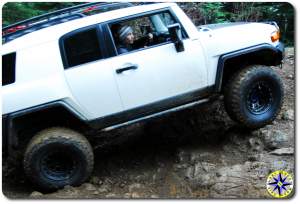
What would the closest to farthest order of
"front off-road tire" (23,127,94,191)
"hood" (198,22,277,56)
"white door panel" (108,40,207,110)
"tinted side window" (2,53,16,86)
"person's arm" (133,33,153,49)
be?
1. "tinted side window" (2,53,16,86)
2. "front off-road tire" (23,127,94,191)
3. "white door panel" (108,40,207,110)
4. "person's arm" (133,33,153,49)
5. "hood" (198,22,277,56)

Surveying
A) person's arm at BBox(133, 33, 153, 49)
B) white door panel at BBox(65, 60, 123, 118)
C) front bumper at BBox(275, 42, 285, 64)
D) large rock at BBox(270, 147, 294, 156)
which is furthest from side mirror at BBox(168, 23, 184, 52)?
large rock at BBox(270, 147, 294, 156)

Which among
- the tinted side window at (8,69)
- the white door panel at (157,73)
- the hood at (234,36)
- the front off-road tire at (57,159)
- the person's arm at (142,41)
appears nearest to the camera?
the tinted side window at (8,69)

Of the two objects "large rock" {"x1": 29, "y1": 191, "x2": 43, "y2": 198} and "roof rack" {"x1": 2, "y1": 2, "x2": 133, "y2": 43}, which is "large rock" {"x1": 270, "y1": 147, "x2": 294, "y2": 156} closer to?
"roof rack" {"x1": 2, "y1": 2, "x2": 133, "y2": 43}

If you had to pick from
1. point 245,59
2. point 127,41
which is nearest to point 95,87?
point 127,41

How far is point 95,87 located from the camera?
459cm

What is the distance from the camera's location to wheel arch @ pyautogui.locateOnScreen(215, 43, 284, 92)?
494cm

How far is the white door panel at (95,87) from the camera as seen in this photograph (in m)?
4.55

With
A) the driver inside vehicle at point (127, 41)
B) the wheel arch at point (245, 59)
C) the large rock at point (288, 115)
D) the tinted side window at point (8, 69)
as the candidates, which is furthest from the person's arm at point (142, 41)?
the large rock at point (288, 115)

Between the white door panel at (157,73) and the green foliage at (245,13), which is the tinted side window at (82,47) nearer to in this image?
the white door panel at (157,73)

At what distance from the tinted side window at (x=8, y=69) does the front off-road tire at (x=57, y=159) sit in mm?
505

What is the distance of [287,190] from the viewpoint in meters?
4.36

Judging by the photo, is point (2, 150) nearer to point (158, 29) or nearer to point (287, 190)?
point (158, 29)

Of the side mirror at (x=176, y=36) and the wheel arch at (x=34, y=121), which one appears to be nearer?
the wheel arch at (x=34, y=121)

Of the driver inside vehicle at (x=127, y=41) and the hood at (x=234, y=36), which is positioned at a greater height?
the driver inside vehicle at (x=127, y=41)
